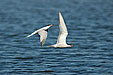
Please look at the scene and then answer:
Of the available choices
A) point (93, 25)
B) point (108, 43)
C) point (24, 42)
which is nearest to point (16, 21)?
point (93, 25)

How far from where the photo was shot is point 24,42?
22.6 meters

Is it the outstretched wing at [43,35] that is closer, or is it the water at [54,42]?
the outstretched wing at [43,35]

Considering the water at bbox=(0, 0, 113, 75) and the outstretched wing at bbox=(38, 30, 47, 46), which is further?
the water at bbox=(0, 0, 113, 75)

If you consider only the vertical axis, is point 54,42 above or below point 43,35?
below

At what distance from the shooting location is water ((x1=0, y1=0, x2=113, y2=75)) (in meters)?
16.8

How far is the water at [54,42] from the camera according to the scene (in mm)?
16781

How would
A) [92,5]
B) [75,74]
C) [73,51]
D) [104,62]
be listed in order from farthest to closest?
[92,5] < [73,51] < [104,62] < [75,74]

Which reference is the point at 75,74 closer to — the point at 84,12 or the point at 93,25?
the point at 93,25

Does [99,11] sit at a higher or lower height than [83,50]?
higher

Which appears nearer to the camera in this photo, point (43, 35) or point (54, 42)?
point (43, 35)

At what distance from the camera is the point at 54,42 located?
73.5 feet

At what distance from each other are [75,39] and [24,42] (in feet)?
10.0

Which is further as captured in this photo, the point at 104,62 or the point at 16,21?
the point at 16,21

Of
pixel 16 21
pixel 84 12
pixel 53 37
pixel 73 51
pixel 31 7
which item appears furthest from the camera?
pixel 31 7
